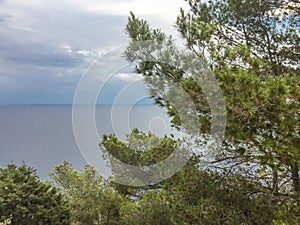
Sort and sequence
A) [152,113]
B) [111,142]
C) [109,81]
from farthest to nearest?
[111,142] → [152,113] → [109,81]

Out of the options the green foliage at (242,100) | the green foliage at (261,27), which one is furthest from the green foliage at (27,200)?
the green foliage at (261,27)

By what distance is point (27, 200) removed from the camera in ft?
23.5

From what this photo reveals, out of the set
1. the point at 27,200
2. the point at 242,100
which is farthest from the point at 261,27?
the point at 27,200

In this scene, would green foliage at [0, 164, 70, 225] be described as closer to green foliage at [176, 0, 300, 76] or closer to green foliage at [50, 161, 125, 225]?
green foliage at [50, 161, 125, 225]

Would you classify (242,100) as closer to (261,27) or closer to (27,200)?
(261,27)

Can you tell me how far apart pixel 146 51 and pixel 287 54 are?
2101 mm

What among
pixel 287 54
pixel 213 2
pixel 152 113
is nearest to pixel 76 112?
pixel 152 113

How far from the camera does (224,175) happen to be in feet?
13.5

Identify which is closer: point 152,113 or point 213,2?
point 152,113

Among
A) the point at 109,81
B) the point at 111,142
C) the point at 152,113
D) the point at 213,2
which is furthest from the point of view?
the point at 111,142

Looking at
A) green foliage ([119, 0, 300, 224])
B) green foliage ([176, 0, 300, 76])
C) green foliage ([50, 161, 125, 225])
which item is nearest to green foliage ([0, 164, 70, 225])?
green foliage ([50, 161, 125, 225])

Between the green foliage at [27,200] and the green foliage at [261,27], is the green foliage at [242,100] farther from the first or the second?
the green foliage at [27,200]

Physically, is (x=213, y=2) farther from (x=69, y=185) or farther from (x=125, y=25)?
(x=69, y=185)

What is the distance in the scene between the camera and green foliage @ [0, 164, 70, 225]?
6965 mm
